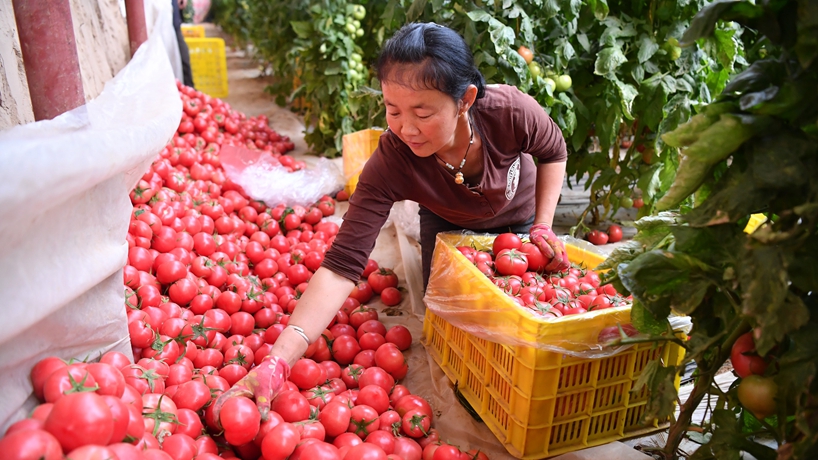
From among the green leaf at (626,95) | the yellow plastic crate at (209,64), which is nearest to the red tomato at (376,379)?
the green leaf at (626,95)

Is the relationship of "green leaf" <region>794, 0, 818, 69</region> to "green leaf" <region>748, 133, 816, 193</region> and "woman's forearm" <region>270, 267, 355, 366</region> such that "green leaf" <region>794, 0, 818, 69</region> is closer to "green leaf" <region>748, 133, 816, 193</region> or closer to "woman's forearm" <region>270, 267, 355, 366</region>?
"green leaf" <region>748, 133, 816, 193</region>

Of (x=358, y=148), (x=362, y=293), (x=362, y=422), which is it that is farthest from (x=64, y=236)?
(x=358, y=148)

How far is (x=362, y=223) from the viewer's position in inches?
82.0

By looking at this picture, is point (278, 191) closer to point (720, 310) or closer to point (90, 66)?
point (90, 66)

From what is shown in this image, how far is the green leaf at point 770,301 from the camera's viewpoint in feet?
3.30

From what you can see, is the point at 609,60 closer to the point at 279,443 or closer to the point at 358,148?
the point at 358,148

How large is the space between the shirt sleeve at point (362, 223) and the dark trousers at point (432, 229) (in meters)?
0.47

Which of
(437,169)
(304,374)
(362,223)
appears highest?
(437,169)

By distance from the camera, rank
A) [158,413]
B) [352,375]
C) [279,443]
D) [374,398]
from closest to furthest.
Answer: [158,413]
[279,443]
[374,398]
[352,375]

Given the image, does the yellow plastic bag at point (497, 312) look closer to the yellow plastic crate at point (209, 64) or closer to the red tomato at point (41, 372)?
the red tomato at point (41, 372)

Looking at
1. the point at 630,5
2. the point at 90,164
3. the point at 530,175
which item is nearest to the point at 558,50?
the point at 630,5

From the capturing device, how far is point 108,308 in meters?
1.48

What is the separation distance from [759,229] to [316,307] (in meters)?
1.34

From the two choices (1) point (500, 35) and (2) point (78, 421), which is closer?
(2) point (78, 421)
